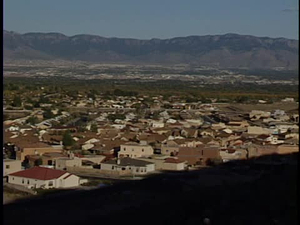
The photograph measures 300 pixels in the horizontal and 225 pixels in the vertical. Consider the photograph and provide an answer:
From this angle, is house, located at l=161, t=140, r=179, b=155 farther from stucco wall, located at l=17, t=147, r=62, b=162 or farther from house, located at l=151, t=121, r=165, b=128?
house, located at l=151, t=121, r=165, b=128

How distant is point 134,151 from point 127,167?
1.48 m

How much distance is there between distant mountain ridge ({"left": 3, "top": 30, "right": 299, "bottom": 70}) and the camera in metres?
74.8

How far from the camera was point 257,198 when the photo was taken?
7.13 m

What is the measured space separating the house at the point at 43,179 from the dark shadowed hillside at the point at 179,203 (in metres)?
0.43

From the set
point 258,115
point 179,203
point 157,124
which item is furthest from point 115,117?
point 179,203

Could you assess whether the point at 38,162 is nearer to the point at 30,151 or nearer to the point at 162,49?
the point at 30,151

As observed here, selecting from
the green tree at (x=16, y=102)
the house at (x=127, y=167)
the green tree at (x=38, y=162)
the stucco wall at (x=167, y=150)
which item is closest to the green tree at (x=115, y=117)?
the green tree at (x=16, y=102)

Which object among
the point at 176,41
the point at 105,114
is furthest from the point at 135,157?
the point at 176,41

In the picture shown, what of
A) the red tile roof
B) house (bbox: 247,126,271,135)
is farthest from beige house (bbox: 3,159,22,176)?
house (bbox: 247,126,271,135)

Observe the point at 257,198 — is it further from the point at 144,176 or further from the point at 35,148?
the point at 35,148

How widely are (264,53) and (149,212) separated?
234ft

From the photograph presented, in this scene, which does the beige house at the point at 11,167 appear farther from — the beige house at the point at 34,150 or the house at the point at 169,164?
the house at the point at 169,164

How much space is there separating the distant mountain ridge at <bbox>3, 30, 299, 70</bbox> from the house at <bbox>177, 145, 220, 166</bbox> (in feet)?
199

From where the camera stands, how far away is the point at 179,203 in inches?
277
